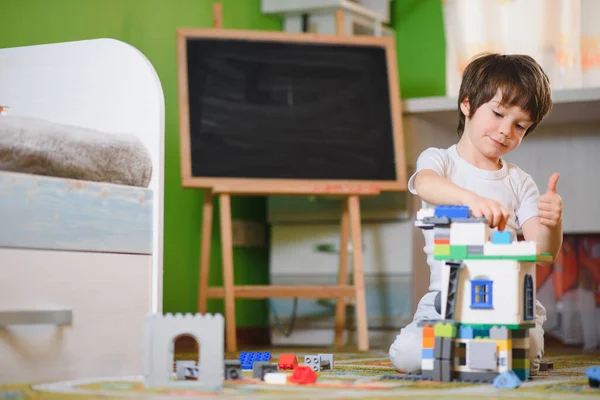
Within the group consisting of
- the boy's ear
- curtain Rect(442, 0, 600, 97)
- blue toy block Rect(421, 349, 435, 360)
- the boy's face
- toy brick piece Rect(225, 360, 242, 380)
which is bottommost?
toy brick piece Rect(225, 360, 242, 380)

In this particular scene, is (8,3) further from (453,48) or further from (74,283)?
(453,48)

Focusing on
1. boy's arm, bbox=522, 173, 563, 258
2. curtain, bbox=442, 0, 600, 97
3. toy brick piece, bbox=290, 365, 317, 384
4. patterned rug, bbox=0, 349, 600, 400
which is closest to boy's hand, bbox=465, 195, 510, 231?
boy's arm, bbox=522, 173, 563, 258

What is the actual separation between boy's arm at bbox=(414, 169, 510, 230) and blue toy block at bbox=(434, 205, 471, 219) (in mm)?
32

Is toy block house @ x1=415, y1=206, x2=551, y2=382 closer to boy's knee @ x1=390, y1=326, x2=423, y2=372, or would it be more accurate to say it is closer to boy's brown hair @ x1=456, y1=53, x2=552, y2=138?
boy's knee @ x1=390, y1=326, x2=423, y2=372

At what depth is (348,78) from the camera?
8.67ft

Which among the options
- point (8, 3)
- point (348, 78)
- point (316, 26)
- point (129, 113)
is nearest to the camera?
point (129, 113)

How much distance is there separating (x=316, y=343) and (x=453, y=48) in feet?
3.67

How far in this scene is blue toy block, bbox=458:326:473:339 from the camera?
1.29 meters

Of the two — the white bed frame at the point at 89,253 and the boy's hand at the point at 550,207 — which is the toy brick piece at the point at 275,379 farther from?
the boy's hand at the point at 550,207

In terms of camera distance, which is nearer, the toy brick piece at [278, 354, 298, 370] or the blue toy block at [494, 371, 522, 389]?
the blue toy block at [494, 371, 522, 389]

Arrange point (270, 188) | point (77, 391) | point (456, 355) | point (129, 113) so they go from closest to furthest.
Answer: point (77, 391)
point (456, 355)
point (129, 113)
point (270, 188)

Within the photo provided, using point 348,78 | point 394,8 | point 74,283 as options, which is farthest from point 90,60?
point 394,8

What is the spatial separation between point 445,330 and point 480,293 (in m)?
0.08

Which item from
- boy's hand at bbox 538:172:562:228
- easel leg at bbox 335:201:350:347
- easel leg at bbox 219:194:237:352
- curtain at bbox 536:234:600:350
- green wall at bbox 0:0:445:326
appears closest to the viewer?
boy's hand at bbox 538:172:562:228
